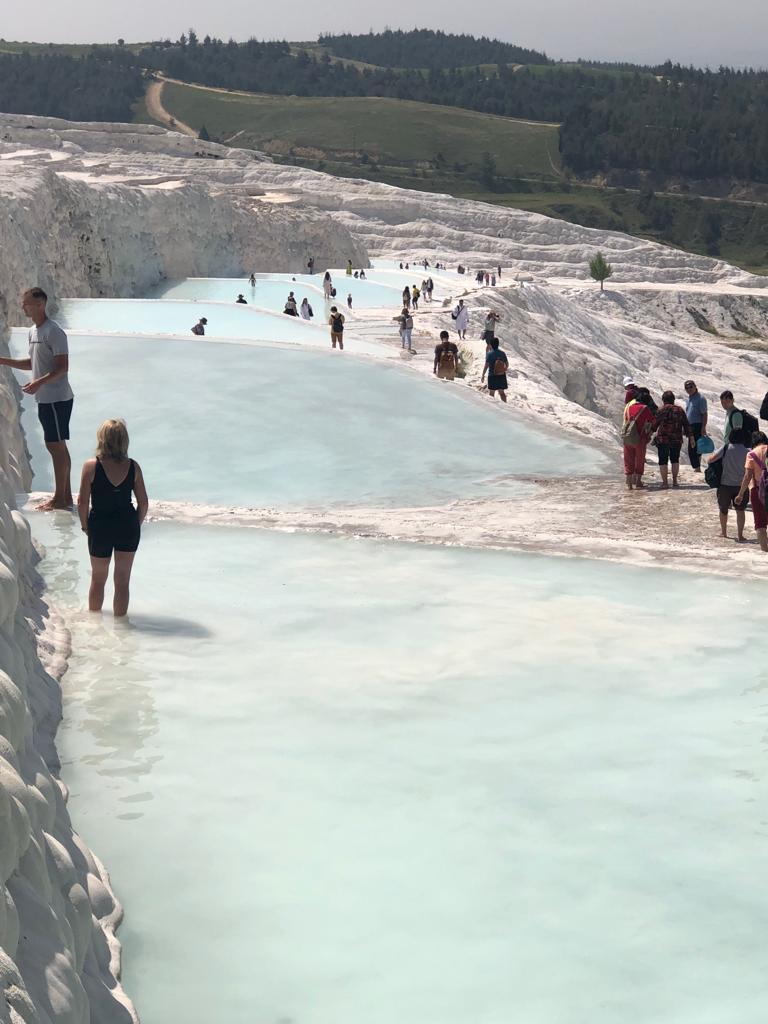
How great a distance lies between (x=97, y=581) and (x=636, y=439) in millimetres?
6471

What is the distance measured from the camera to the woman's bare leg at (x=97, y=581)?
20.5 feet

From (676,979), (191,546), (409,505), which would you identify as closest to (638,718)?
(676,979)

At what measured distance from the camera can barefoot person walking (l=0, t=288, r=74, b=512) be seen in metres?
7.96

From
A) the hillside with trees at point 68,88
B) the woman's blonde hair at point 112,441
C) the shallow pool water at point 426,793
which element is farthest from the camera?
the hillside with trees at point 68,88

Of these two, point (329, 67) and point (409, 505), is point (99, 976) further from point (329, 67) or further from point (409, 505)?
point (329, 67)

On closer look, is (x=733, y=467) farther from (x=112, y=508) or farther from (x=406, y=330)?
(x=406, y=330)

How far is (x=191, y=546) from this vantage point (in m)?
8.01

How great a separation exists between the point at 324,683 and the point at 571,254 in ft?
230

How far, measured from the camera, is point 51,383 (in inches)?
331

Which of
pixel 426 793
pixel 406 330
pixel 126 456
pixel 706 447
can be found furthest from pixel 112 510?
pixel 406 330

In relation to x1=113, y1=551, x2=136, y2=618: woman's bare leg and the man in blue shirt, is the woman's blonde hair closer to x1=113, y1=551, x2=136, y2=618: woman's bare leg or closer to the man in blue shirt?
x1=113, y1=551, x2=136, y2=618: woman's bare leg

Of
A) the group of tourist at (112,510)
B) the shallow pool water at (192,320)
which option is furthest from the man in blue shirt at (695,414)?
the shallow pool water at (192,320)

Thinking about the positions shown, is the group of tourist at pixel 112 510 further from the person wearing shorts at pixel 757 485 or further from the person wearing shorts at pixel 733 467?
the person wearing shorts at pixel 733 467

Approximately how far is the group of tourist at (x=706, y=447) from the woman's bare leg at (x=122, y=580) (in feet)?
15.4
